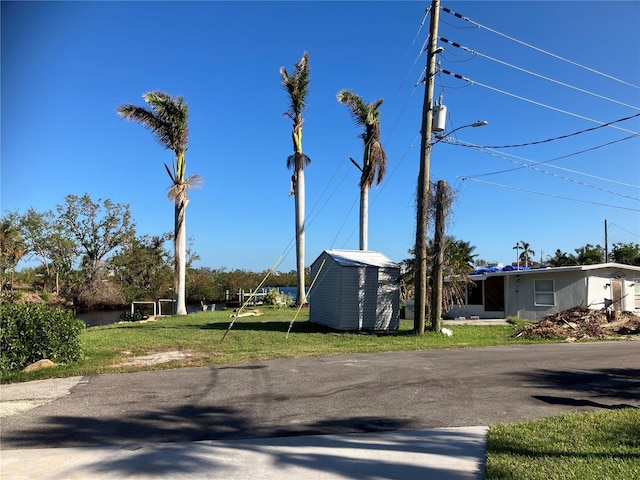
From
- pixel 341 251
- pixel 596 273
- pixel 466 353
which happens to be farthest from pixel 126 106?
pixel 596 273

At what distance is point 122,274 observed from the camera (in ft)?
156

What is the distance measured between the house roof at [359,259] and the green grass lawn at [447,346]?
2.52 m

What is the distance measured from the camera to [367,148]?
27.9 m

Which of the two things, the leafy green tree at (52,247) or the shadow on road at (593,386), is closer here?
the shadow on road at (593,386)

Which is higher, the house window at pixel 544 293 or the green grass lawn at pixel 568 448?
the house window at pixel 544 293

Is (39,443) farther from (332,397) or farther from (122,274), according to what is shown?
(122,274)

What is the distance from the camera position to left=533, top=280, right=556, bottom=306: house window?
2269 centimetres

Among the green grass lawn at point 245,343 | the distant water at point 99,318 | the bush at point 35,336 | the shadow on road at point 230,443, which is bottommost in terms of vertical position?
the distant water at point 99,318

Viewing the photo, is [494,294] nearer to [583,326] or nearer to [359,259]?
[583,326]

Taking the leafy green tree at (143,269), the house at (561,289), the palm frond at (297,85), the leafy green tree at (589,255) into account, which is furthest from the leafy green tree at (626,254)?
the leafy green tree at (143,269)

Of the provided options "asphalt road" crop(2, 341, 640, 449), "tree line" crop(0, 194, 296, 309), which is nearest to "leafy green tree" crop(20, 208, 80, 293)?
"tree line" crop(0, 194, 296, 309)

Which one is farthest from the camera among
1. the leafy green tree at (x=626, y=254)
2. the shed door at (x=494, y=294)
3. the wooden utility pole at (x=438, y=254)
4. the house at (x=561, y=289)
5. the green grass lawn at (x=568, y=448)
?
the leafy green tree at (x=626, y=254)

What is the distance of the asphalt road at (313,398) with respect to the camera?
5.66 m

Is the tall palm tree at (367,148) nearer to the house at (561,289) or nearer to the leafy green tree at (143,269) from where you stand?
the house at (561,289)
